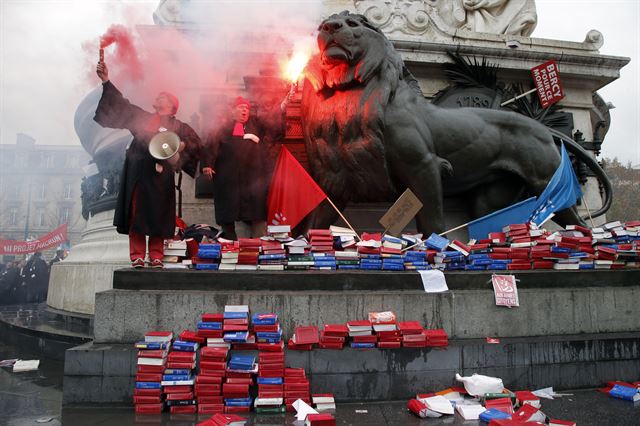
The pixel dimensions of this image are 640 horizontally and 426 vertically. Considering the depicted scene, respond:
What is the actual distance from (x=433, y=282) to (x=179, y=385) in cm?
277

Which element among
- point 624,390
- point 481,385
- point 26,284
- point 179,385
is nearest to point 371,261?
point 481,385

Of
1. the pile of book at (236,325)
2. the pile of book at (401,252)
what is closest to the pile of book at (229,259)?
the pile of book at (401,252)

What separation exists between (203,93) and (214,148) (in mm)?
1603

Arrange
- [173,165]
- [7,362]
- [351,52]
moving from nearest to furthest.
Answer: [173,165] → [351,52] → [7,362]

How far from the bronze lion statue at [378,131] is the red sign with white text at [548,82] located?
2.15 meters

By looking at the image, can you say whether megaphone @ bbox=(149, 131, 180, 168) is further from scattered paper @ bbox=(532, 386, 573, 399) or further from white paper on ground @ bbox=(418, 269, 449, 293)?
scattered paper @ bbox=(532, 386, 573, 399)

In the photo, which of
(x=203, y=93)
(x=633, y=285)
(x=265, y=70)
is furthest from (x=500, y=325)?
(x=203, y=93)

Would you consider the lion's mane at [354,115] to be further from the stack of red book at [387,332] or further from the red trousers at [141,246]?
the red trousers at [141,246]

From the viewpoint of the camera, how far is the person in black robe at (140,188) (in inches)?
188

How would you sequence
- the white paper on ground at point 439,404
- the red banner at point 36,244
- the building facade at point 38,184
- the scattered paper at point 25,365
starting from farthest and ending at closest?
the building facade at point 38,184 → the red banner at point 36,244 → the scattered paper at point 25,365 → the white paper on ground at point 439,404

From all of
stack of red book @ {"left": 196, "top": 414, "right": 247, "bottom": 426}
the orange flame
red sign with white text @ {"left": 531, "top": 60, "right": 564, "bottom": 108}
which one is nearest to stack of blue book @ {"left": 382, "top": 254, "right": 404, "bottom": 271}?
stack of red book @ {"left": 196, "top": 414, "right": 247, "bottom": 426}

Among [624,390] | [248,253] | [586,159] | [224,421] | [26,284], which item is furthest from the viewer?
[26,284]

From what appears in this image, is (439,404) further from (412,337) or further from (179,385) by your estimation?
(179,385)

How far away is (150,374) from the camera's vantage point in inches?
150
